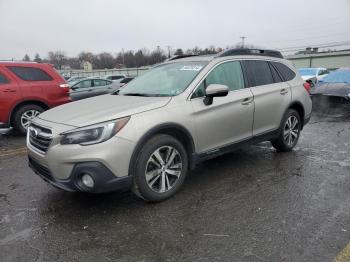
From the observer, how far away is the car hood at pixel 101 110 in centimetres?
354

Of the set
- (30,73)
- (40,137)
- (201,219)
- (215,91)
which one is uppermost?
(30,73)

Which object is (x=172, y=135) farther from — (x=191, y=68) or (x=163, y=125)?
(x=191, y=68)

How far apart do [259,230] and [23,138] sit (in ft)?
21.2

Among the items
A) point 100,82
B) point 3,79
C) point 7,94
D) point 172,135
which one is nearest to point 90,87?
point 100,82

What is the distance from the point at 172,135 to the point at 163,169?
0.43 m

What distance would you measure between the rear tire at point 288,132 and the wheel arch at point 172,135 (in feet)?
6.89

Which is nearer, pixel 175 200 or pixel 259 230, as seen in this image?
pixel 259 230

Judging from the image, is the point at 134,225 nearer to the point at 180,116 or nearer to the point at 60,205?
the point at 60,205

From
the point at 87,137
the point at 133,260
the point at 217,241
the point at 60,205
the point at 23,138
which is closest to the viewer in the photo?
the point at 133,260

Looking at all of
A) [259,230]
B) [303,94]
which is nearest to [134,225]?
[259,230]

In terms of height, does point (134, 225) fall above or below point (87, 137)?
below

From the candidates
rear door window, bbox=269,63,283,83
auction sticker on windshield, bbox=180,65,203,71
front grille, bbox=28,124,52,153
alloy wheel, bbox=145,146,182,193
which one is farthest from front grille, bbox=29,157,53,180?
rear door window, bbox=269,63,283,83

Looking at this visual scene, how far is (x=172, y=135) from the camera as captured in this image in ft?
13.2

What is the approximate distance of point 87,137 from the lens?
340 cm
